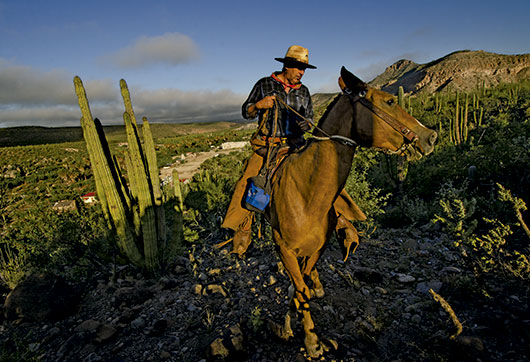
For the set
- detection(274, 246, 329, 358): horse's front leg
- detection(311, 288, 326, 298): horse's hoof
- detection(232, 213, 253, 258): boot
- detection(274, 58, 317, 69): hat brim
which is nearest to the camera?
detection(274, 246, 329, 358): horse's front leg

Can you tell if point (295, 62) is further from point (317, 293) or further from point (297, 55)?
point (317, 293)

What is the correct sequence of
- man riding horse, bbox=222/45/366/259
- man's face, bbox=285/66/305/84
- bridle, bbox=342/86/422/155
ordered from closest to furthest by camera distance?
bridle, bbox=342/86/422/155 < man riding horse, bbox=222/45/366/259 < man's face, bbox=285/66/305/84

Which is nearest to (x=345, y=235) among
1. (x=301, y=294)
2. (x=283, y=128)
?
(x=301, y=294)

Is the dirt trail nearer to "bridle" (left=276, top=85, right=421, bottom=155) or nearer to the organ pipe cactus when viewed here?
the organ pipe cactus

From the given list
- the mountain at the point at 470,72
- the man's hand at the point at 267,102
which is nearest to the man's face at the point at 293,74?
the man's hand at the point at 267,102

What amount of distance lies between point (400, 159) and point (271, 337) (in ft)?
24.9

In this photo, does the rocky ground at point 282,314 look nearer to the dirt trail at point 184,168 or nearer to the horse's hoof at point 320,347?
the horse's hoof at point 320,347

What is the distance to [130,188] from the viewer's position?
16.5 feet

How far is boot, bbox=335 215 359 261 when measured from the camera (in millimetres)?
3488

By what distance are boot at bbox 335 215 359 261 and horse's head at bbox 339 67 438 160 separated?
161 centimetres

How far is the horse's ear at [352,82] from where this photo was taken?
7.09 ft

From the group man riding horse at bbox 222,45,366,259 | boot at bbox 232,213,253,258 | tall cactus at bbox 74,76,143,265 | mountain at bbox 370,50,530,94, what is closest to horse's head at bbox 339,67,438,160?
man riding horse at bbox 222,45,366,259

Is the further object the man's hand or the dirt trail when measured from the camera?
the dirt trail

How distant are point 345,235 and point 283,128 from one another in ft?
5.82
